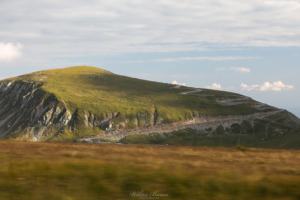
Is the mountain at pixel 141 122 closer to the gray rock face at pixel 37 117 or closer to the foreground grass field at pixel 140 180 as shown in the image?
the gray rock face at pixel 37 117

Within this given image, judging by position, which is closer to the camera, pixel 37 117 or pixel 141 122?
pixel 141 122

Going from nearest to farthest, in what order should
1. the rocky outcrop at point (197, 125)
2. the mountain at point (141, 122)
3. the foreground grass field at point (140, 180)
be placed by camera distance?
the foreground grass field at point (140, 180), the mountain at point (141, 122), the rocky outcrop at point (197, 125)

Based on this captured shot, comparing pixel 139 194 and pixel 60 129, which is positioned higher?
pixel 139 194

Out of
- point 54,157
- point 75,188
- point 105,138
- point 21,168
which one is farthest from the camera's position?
point 105,138

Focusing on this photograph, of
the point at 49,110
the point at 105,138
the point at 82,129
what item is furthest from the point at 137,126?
the point at 49,110

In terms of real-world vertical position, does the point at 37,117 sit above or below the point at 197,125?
below

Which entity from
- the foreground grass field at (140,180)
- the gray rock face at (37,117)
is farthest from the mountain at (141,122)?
the foreground grass field at (140,180)

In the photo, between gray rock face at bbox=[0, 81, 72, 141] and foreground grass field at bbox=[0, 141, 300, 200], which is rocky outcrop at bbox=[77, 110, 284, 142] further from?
foreground grass field at bbox=[0, 141, 300, 200]

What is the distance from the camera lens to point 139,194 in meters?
7.86

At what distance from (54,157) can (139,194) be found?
5214 millimetres

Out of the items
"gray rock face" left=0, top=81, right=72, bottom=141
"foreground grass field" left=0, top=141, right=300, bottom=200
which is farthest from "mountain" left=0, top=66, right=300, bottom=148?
"foreground grass field" left=0, top=141, right=300, bottom=200

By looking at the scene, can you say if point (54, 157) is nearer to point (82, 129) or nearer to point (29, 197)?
point (29, 197)

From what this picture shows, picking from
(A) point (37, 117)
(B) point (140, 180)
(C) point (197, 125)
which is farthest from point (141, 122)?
(B) point (140, 180)

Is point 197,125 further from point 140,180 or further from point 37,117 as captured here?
point 140,180
